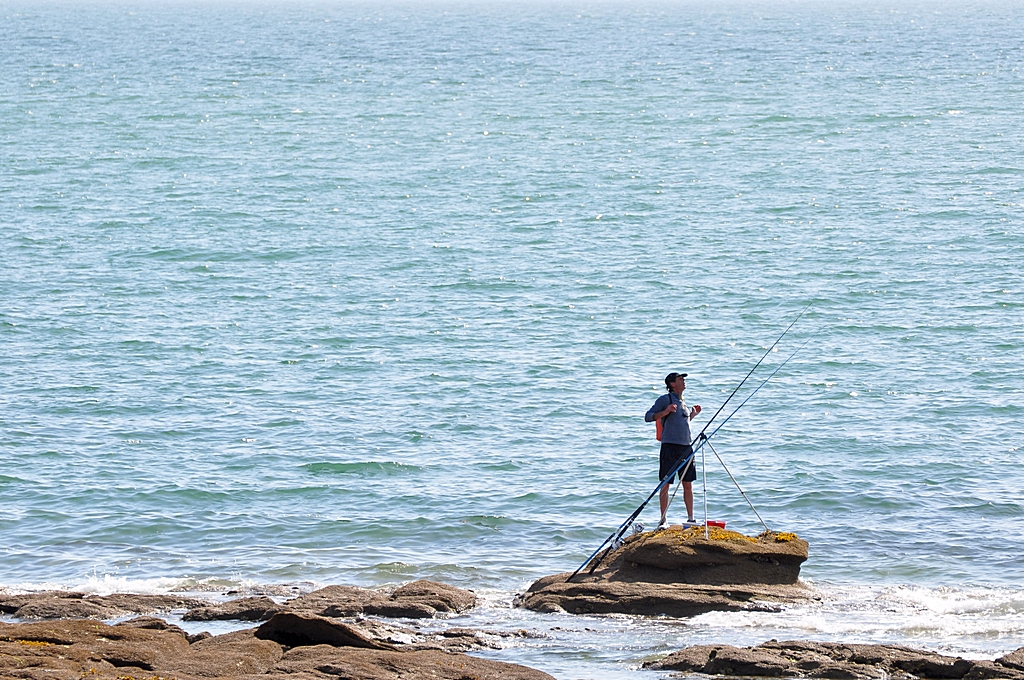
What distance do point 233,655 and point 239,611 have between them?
2487mm

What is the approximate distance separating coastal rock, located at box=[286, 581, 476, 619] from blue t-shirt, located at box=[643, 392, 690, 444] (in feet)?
9.03

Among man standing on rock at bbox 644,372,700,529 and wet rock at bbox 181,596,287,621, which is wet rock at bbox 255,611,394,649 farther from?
man standing on rock at bbox 644,372,700,529

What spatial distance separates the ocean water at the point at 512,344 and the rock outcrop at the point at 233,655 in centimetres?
136

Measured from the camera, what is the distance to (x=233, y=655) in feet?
40.2

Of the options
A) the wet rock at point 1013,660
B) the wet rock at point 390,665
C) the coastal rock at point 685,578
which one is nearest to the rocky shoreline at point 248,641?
the wet rock at point 390,665

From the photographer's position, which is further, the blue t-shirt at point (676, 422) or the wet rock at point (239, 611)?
the blue t-shirt at point (676, 422)

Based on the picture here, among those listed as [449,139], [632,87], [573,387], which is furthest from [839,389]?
[632,87]

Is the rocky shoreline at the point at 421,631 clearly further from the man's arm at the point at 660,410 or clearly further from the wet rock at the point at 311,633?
the man's arm at the point at 660,410

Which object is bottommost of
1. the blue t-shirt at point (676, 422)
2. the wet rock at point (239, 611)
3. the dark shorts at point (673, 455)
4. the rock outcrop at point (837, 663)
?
the rock outcrop at point (837, 663)

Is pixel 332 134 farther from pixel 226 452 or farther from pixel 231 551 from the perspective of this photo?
pixel 231 551

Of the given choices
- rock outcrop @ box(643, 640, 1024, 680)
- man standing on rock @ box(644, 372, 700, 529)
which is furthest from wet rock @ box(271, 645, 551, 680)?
man standing on rock @ box(644, 372, 700, 529)

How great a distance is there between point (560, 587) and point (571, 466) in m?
6.86

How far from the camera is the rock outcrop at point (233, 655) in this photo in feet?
38.2

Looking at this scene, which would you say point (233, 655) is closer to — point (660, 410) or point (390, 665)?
point (390, 665)
